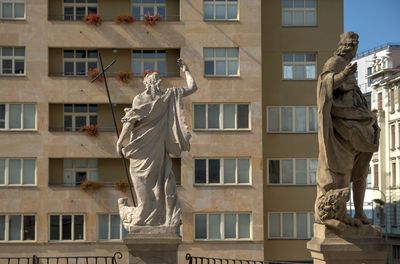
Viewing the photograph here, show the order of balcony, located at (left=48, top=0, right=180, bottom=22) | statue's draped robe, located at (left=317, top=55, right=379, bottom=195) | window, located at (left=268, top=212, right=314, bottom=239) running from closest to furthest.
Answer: statue's draped robe, located at (left=317, top=55, right=379, bottom=195)
balcony, located at (left=48, top=0, right=180, bottom=22)
window, located at (left=268, top=212, right=314, bottom=239)

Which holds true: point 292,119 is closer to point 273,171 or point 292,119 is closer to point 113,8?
point 273,171

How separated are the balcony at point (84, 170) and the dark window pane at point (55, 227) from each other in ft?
6.06

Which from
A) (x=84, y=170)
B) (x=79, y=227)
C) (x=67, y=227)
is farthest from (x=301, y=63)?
(x=67, y=227)

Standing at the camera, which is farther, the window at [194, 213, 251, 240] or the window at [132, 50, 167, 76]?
the window at [132, 50, 167, 76]

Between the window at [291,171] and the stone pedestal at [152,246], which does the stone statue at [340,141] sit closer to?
the stone pedestal at [152,246]

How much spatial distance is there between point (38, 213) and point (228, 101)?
1164 centimetres

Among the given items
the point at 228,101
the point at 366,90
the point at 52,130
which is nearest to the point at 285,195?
the point at 228,101

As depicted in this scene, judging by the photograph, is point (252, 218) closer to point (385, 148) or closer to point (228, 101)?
point (228, 101)

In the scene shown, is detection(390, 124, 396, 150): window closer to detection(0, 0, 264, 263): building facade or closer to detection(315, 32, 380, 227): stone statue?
detection(0, 0, 264, 263): building facade

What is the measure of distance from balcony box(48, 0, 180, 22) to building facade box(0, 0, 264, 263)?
6cm

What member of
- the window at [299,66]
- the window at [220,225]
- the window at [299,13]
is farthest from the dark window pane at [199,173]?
the window at [299,13]

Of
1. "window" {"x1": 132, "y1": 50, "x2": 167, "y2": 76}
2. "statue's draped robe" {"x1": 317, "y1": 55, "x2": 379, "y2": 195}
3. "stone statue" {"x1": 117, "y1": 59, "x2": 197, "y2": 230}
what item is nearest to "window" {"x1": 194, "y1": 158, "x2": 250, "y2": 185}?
"window" {"x1": 132, "y1": 50, "x2": 167, "y2": 76}

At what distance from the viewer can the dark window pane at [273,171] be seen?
5294 cm

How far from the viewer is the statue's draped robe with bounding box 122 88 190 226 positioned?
57.3 ft
